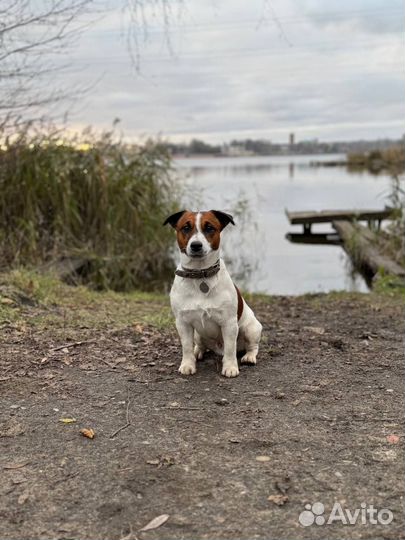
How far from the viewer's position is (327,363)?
4.80 m

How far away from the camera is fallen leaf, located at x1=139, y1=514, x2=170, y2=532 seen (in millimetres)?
2608

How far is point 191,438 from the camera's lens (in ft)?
11.2

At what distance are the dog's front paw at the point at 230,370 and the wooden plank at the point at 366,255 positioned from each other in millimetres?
6057

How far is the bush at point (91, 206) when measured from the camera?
9.56 meters

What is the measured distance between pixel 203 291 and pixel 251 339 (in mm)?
742

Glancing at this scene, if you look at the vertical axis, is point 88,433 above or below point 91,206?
below

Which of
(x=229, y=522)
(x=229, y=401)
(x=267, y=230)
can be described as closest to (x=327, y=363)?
(x=229, y=401)

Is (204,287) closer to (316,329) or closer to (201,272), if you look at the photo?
(201,272)

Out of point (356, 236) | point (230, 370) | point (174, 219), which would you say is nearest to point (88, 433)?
point (230, 370)

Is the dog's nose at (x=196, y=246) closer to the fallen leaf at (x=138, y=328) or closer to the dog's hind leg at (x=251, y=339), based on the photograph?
the dog's hind leg at (x=251, y=339)

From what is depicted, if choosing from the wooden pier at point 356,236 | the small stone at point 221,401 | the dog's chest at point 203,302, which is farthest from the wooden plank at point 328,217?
the small stone at point 221,401

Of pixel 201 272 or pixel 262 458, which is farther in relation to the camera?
pixel 201 272

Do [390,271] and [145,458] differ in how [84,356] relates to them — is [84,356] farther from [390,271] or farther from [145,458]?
[390,271]

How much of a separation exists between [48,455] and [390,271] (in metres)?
7.89
